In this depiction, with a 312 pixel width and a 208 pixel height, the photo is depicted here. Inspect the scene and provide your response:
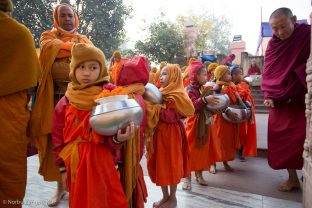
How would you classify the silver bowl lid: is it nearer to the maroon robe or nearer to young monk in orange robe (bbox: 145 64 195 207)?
young monk in orange robe (bbox: 145 64 195 207)

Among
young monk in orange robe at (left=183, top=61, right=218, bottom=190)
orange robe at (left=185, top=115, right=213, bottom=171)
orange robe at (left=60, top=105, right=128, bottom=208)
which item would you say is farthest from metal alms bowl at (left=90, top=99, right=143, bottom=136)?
orange robe at (left=185, top=115, right=213, bottom=171)

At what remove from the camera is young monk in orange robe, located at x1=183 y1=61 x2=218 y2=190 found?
3.45 metres

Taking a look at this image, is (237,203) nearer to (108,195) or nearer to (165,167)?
(165,167)

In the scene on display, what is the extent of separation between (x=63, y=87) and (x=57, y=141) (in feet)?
3.56

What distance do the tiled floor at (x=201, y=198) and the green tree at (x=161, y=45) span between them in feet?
47.1

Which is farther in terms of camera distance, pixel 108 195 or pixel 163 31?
pixel 163 31

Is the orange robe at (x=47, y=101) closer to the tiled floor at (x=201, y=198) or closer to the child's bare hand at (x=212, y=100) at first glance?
the tiled floor at (x=201, y=198)

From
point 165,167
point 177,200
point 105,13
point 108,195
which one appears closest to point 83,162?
point 108,195

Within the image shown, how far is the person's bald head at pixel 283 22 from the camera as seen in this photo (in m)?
3.46

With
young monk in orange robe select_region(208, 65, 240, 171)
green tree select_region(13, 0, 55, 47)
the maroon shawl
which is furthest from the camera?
green tree select_region(13, 0, 55, 47)

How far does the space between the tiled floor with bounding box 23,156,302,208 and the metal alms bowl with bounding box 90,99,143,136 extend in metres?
1.74

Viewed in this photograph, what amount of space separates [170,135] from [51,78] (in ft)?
4.51

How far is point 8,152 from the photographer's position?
211 cm

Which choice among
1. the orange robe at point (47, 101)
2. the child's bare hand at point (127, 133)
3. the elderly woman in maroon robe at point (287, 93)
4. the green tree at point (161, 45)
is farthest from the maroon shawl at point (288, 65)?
the green tree at point (161, 45)
